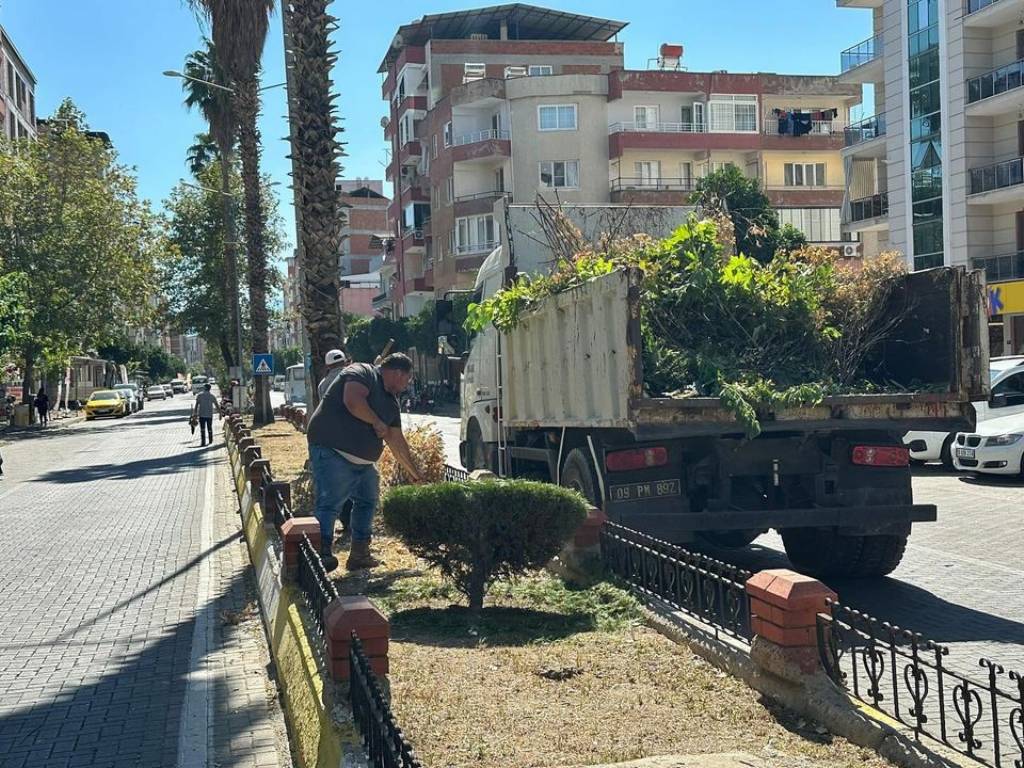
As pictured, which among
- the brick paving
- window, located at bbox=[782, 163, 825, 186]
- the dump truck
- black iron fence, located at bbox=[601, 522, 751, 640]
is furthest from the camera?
window, located at bbox=[782, 163, 825, 186]

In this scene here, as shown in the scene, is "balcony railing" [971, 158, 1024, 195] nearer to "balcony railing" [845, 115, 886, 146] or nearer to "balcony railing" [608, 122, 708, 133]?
"balcony railing" [845, 115, 886, 146]

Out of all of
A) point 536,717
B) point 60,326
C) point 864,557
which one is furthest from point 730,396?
point 60,326

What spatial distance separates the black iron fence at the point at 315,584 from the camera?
5266 millimetres

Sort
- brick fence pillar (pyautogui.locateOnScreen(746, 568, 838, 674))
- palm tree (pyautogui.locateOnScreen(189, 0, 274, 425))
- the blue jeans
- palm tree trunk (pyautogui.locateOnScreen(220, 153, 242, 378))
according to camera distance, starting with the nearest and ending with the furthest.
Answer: brick fence pillar (pyautogui.locateOnScreen(746, 568, 838, 674)) < the blue jeans < palm tree (pyautogui.locateOnScreen(189, 0, 274, 425)) < palm tree trunk (pyautogui.locateOnScreen(220, 153, 242, 378))

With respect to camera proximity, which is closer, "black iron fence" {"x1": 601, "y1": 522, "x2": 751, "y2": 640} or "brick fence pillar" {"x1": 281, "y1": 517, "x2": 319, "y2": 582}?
"black iron fence" {"x1": 601, "y1": 522, "x2": 751, "y2": 640}

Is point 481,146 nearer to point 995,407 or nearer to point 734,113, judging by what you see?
point 734,113

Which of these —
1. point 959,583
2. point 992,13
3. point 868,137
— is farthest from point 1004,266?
point 959,583

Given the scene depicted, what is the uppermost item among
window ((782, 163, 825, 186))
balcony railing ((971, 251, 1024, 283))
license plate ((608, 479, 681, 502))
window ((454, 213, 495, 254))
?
window ((782, 163, 825, 186))

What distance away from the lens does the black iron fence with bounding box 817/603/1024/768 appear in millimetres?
4188

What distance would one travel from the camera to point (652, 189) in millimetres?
50094

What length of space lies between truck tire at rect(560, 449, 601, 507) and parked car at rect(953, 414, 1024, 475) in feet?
29.6

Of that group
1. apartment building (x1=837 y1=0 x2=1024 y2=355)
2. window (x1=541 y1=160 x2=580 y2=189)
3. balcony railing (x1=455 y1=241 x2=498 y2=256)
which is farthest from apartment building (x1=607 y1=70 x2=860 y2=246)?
apartment building (x1=837 y1=0 x2=1024 y2=355)

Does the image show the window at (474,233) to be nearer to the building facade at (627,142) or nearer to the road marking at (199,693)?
the building facade at (627,142)

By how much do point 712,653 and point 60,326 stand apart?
41873 millimetres
